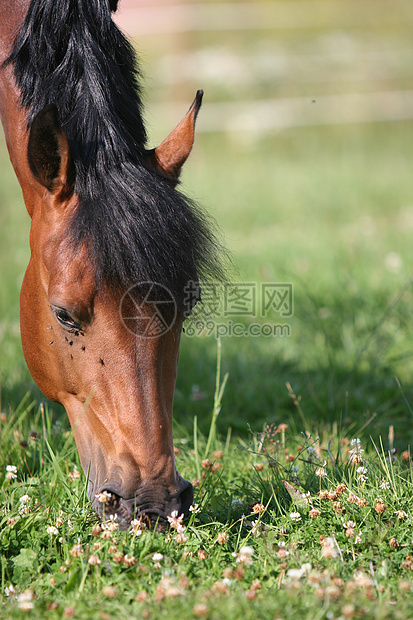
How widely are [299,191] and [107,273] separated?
7.31 metres

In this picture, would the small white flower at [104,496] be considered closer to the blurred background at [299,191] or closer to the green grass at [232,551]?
the green grass at [232,551]

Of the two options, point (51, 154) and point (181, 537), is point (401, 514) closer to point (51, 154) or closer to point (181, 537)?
point (181, 537)

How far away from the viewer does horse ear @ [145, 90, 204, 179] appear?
8.32 ft

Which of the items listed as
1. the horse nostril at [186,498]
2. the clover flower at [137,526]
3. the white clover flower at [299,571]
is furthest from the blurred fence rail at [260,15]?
the white clover flower at [299,571]

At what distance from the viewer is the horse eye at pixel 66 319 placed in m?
2.19

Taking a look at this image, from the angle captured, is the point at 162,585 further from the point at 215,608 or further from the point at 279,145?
the point at 279,145

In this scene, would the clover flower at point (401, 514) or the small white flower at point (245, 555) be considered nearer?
the small white flower at point (245, 555)

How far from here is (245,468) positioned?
2.83m

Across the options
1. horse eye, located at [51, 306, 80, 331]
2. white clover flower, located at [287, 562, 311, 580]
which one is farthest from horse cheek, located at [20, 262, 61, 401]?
white clover flower, located at [287, 562, 311, 580]

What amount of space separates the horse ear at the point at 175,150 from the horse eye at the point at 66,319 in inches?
30.8

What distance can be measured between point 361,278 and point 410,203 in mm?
3461

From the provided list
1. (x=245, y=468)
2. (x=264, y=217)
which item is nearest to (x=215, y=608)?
(x=245, y=468)

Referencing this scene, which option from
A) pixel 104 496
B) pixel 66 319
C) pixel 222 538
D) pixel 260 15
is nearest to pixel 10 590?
pixel 104 496

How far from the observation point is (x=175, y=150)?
256 centimetres
